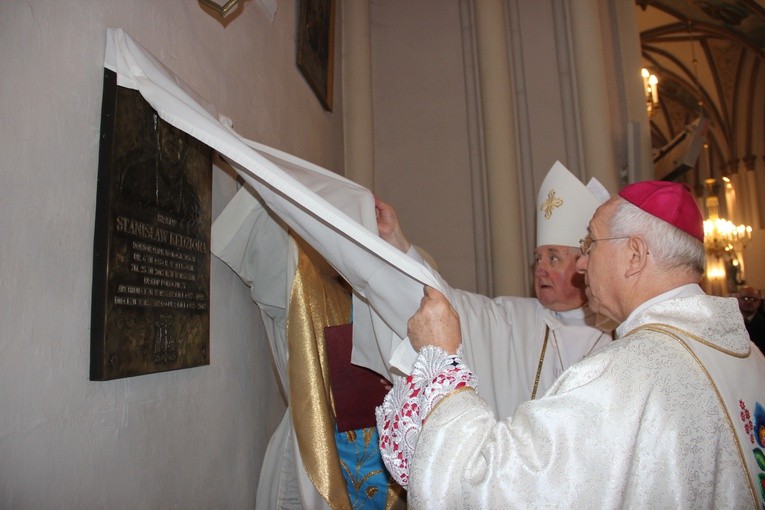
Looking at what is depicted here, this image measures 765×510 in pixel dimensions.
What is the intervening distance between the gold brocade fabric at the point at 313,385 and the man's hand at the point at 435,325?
498 millimetres

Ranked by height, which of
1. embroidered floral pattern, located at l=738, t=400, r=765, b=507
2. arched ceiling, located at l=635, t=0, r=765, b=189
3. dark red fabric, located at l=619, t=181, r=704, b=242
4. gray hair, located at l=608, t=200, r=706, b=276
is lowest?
embroidered floral pattern, located at l=738, t=400, r=765, b=507

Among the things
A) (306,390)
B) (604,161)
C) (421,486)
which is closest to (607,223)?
(421,486)

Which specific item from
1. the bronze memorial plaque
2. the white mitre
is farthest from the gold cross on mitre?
the bronze memorial plaque

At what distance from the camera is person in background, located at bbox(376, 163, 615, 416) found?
7.88ft

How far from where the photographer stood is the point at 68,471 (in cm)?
116

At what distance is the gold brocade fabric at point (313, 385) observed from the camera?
1.89 meters

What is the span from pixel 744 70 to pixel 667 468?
13367 mm

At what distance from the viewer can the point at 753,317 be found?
188 inches

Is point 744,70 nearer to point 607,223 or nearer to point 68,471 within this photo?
point 607,223

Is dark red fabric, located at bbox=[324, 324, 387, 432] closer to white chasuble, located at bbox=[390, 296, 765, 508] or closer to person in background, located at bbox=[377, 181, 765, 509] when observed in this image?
person in background, located at bbox=[377, 181, 765, 509]

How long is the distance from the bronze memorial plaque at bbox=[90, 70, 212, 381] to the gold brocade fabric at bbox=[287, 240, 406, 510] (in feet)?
1.16

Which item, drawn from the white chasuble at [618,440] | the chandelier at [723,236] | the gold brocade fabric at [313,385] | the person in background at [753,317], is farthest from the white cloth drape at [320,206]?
the chandelier at [723,236]

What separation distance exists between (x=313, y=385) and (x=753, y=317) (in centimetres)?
437

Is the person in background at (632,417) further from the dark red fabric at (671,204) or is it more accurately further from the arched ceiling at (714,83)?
the arched ceiling at (714,83)
